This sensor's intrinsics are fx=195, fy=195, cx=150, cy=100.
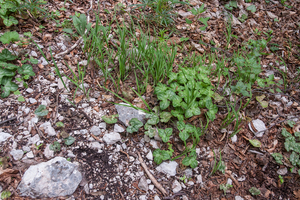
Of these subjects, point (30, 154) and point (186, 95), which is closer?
point (30, 154)

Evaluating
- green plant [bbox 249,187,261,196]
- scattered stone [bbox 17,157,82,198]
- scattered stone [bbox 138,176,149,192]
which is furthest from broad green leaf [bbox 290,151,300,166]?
scattered stone [bbox 17,157,82,198]

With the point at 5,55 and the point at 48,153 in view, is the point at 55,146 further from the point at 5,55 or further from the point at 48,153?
the point at 5,55

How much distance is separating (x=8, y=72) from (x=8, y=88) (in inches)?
6.5

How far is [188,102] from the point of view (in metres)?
1.99

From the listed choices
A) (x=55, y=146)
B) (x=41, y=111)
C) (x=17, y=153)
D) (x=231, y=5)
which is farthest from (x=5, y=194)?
(x=231, y=5)

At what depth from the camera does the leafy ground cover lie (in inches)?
76.6

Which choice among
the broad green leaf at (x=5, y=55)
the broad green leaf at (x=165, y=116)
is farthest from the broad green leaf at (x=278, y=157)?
the broad green leaf at (x=5, y=55)

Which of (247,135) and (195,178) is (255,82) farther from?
(195,178)

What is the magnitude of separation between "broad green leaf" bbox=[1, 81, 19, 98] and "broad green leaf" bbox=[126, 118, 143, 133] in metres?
1.20

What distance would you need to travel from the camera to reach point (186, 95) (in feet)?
6.79

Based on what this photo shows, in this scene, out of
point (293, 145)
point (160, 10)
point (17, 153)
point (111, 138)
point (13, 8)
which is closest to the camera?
point (17, 153)

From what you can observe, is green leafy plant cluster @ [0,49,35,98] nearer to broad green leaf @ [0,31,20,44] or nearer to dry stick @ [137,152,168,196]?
broad green leaf @ [0,31,20,44]

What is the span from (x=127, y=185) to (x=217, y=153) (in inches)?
39.1

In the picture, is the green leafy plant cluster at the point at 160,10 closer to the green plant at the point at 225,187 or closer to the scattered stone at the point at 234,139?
the scattered stone at the point at 234,139
